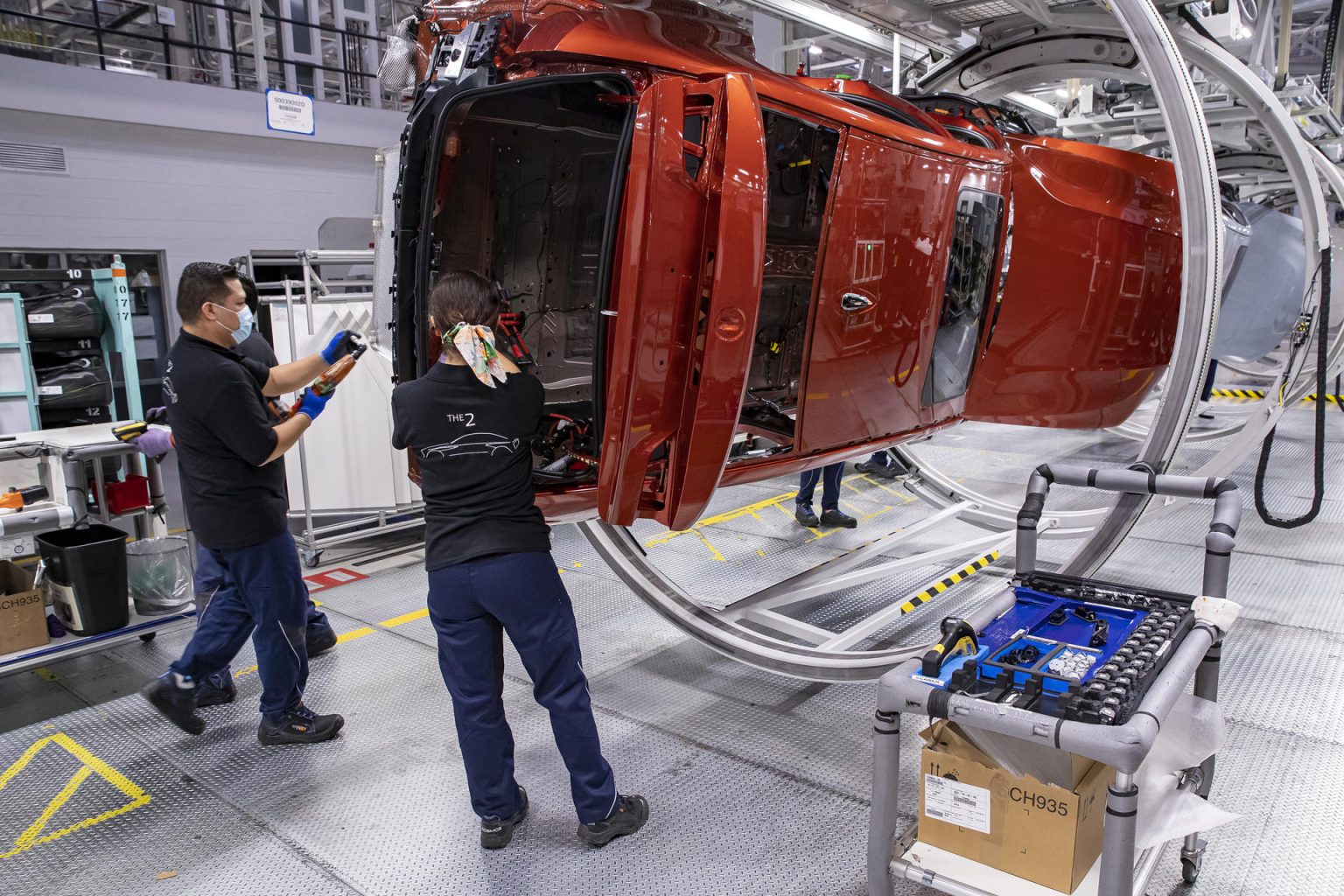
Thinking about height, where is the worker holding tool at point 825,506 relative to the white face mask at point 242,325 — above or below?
below

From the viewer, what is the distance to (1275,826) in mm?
3043

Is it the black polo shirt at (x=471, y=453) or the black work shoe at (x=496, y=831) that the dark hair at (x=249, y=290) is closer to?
the black polo shirt at (x=471, y=453)

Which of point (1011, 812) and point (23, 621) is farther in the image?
point (23, 621)

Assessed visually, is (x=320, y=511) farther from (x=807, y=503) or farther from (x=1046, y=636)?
(x=1046, y=636)

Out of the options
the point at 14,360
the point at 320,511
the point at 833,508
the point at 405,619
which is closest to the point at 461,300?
the point at 405,619

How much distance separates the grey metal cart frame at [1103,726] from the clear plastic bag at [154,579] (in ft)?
11.7

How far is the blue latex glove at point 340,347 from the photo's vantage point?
3807 millimetres

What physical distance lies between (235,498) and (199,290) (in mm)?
768

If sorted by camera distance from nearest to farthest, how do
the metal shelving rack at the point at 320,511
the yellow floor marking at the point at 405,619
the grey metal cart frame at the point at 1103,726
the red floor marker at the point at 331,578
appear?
the grey metal cart frame at the point at 1103,726 → the yellow floor marking at the point at 405,619 → the red floor marker at the point at 331,578 → the metal shelving rack at the point at 320,511

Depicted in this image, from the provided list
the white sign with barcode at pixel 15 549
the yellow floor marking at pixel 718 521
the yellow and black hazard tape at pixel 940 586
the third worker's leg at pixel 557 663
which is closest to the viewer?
the third worker's leg at pixel 557 663

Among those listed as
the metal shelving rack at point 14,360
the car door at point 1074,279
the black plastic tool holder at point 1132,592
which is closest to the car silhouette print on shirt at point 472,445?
the black plastic tool holder at point 1132,592

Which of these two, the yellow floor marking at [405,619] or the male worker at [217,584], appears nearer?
the male worker at [217,584]

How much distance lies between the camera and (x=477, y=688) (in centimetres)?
286

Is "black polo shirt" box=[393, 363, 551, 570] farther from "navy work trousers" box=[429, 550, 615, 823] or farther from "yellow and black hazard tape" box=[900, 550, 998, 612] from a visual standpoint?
"yellow and black hazard tape" box=[900, 550, 998, 612]
